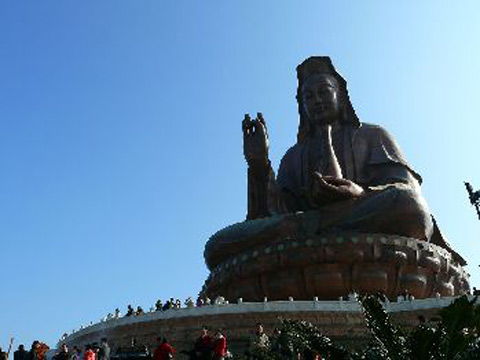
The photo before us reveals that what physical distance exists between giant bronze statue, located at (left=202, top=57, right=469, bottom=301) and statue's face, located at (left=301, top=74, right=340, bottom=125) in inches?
37.4

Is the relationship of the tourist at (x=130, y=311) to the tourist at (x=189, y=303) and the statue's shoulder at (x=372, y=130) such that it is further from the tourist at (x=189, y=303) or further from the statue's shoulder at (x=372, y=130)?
the statue's shoulder at (x=372, y=130)

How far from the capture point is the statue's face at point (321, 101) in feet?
63.6

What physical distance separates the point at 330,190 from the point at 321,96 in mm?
4434

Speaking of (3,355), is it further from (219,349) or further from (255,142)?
(255,142)

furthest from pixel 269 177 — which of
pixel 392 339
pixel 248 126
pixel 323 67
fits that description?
pixel 392 339

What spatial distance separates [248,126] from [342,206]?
385 centimetres

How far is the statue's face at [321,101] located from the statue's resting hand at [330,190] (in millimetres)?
3615

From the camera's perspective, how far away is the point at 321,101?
19406 mm

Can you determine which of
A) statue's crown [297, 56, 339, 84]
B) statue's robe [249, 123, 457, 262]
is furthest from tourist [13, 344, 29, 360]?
statue's crown [297, 56, 339, 84]

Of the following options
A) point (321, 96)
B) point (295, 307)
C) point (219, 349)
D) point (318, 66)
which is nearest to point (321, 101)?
point (321, 96)

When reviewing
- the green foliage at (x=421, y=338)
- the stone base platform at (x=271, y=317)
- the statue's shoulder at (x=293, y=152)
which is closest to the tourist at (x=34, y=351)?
the stone base platform at (x=271, y=317)

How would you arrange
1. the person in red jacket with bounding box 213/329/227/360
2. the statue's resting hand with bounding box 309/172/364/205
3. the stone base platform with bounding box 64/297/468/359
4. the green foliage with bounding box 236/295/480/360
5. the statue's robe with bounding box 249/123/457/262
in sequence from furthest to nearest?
1. the statue's resting hand with bounding box 309/172/364/205
2. the statue's robe with bounding box 249/123/457/262
3. the stone base platform with bounding box 64/297/468/359
4. the person in red jacket with bounding box 213/329/227/360
5. the green foliage with bounding box 236/295/480/360

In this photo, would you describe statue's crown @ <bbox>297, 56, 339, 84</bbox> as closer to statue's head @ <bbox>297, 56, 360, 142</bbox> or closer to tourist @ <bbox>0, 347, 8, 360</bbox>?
statue's head @ <bbox>297, 56, 360, 142</bbox>

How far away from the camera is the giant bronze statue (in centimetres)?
1498
